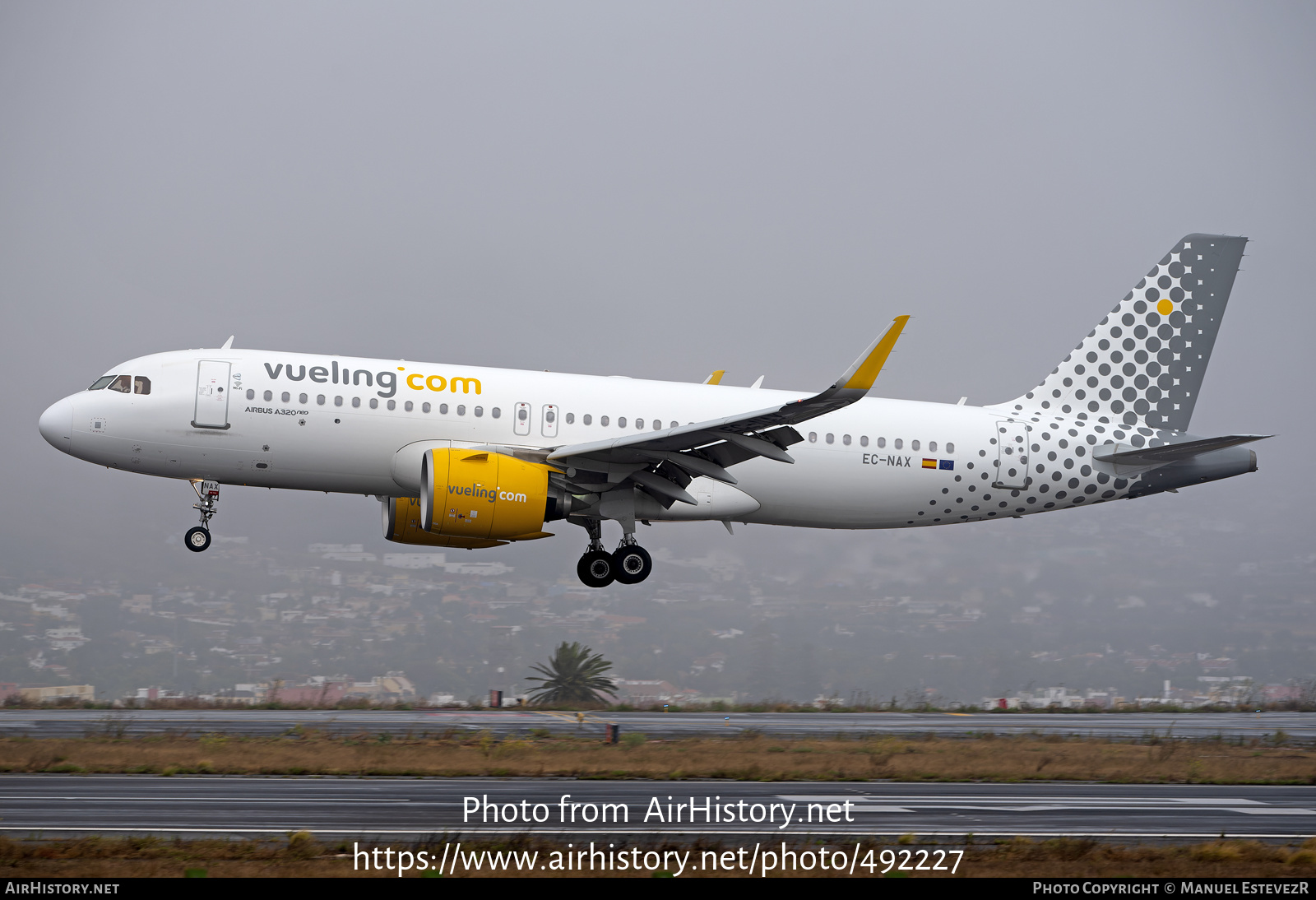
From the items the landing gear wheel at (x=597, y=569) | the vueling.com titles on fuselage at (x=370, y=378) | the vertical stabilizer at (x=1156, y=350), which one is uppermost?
the vertical stabilizer at (x=1156, y=350)

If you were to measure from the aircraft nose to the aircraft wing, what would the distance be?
854 cm

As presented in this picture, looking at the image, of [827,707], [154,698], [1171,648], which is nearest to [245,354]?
[154,698]

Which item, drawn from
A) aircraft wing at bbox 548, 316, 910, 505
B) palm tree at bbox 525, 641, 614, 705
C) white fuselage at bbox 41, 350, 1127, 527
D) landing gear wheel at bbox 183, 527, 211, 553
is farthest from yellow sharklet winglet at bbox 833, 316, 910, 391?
palm tree at bbox 525, 641, 614, 705

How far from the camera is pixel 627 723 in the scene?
29094mm

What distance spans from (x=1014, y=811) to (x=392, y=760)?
35.3 feet

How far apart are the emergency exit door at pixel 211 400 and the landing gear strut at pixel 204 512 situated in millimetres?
1458

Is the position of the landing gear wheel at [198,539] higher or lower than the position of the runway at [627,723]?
higher

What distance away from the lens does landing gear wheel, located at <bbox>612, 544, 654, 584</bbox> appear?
22320mm

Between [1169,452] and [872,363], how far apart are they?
9.94m

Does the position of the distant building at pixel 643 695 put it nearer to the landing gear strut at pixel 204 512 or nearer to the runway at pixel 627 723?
the runway at pixel 627 723

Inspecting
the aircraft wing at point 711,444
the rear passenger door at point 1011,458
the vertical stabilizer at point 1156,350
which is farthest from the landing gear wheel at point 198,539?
the vertical stabilizer at point 1156,350

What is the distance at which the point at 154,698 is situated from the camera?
115 feet

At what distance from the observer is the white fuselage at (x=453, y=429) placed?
20.6 meters
